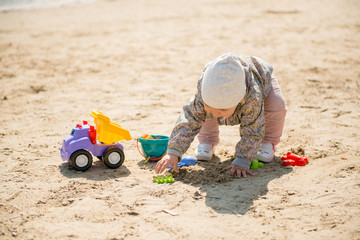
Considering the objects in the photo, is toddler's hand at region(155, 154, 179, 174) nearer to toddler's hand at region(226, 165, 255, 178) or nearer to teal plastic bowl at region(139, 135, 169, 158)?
teal plastic bowl at region(139, 135, 169, 158)

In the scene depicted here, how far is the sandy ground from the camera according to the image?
291 centimetres

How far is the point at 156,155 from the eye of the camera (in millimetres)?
4020

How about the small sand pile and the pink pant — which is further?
the pink pant

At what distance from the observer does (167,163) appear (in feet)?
11.7

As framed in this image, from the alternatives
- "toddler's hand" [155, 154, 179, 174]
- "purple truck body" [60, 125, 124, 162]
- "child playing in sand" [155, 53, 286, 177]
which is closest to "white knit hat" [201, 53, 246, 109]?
"child playing in sand" [155, 53, 286, 177]

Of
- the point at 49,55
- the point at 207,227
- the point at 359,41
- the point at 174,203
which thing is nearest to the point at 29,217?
the point at 174,203

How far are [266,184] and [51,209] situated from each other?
5.63ft

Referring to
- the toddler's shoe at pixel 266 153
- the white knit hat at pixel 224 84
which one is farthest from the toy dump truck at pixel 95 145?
the toddler's shoe at pixel 266 153

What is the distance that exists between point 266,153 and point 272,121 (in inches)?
12.2

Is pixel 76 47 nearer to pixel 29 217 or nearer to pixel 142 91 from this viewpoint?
pixel 142 91

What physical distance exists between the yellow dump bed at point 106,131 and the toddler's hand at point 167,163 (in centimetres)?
45

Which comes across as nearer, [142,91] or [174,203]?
[174,203]

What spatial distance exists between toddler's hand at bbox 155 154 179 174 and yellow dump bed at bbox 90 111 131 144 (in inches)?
17.8

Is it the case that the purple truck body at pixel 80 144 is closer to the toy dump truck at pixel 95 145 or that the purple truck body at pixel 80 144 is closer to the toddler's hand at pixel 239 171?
the toy dump truck at pixel 95 145
